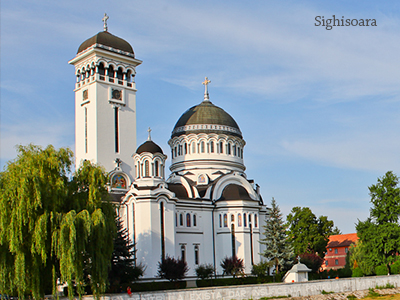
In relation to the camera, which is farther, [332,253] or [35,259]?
[332,253]

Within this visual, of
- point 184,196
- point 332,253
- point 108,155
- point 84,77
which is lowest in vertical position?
point 332,253

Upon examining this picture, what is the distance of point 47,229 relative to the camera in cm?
2331

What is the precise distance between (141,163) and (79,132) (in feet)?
23.7

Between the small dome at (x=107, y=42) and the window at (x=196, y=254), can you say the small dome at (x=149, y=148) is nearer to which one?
the window at (x=196, y=254)

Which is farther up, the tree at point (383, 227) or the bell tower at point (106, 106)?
the bell tower at point (106, 106)

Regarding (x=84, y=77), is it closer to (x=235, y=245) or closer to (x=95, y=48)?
(x=95, y=48)

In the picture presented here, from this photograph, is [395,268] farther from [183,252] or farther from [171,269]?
[171,269]

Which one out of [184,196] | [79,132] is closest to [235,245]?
[184,196]

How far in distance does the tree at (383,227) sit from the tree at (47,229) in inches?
1031

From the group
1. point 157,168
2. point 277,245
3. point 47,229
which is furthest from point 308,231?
point 47,229

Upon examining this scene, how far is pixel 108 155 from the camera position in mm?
42469

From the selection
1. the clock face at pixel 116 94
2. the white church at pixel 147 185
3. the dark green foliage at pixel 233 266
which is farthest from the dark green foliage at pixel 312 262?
the clock face at pixel 116 94

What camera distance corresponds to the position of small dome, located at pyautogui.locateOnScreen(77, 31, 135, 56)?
144 feet

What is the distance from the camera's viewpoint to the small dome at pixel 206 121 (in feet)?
164
